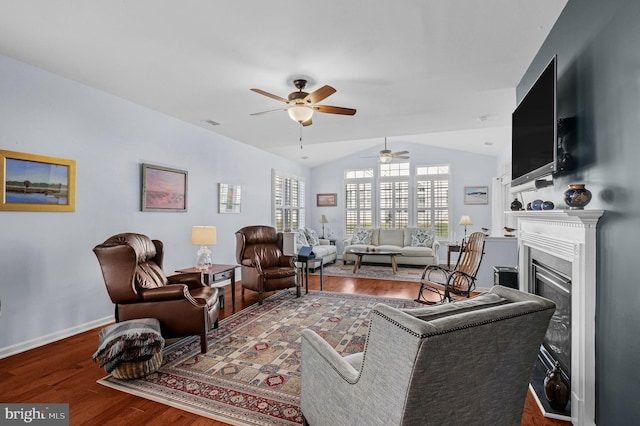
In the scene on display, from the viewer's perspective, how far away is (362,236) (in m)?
8.39

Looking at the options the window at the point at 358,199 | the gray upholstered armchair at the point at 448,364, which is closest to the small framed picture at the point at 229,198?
the window at the point at 358,199

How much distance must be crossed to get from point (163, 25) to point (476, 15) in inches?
88.8

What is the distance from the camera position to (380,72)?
3139 mm

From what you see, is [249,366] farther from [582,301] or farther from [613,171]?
[613,171]

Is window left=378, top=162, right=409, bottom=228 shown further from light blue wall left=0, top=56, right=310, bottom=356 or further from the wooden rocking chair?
light blue wall left=0, top=56, right=310, bottom=356

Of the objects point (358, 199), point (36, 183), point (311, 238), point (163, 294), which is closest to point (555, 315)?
point (163, 294)

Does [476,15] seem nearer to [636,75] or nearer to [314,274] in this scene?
[636,75]

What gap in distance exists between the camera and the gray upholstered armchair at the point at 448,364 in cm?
98

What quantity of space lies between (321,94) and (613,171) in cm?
222

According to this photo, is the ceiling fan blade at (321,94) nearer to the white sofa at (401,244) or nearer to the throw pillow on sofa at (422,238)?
the white sofa at (401,244)

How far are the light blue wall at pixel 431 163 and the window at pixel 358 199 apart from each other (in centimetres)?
15

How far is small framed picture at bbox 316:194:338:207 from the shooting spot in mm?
9445

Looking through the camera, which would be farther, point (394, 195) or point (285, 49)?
point (394, 195)

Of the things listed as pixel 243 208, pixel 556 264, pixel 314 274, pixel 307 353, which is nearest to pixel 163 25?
pixel 307 353
